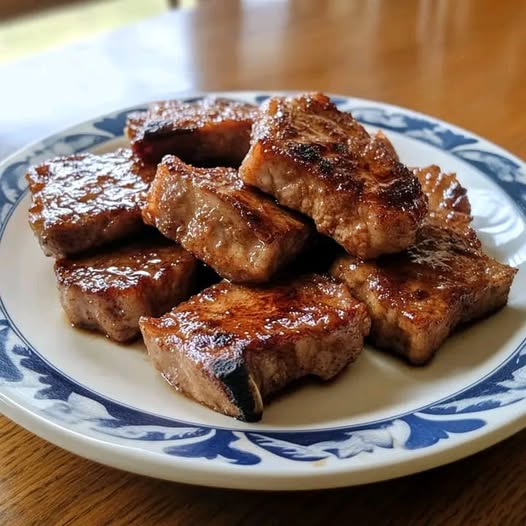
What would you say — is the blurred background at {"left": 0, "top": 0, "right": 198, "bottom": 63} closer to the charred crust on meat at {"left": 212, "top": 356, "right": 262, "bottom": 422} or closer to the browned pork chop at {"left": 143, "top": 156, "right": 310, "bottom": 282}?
the browned pork chop at {"left": 143, "top": 156, "right": 310, "bottom": 282}

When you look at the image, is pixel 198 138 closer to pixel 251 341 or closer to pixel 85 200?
pixel 85 200

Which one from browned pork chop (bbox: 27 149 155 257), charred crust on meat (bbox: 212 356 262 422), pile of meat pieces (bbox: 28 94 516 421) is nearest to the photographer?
charred crust on meat (bbox: 212 356 262 422)

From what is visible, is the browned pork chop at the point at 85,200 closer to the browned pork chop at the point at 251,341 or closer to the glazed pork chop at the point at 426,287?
the browned pork chop at the point at 251,341

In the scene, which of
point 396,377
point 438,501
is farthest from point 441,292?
point 438,501

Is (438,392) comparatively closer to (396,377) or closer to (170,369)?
(396,377)

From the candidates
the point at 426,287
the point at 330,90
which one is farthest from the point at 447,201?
the point at 330,90

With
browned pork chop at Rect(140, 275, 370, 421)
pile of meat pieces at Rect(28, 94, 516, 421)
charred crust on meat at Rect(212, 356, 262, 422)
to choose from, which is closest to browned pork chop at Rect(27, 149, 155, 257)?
pile of meat pieces at Rect(28, 94, 516, 421)
